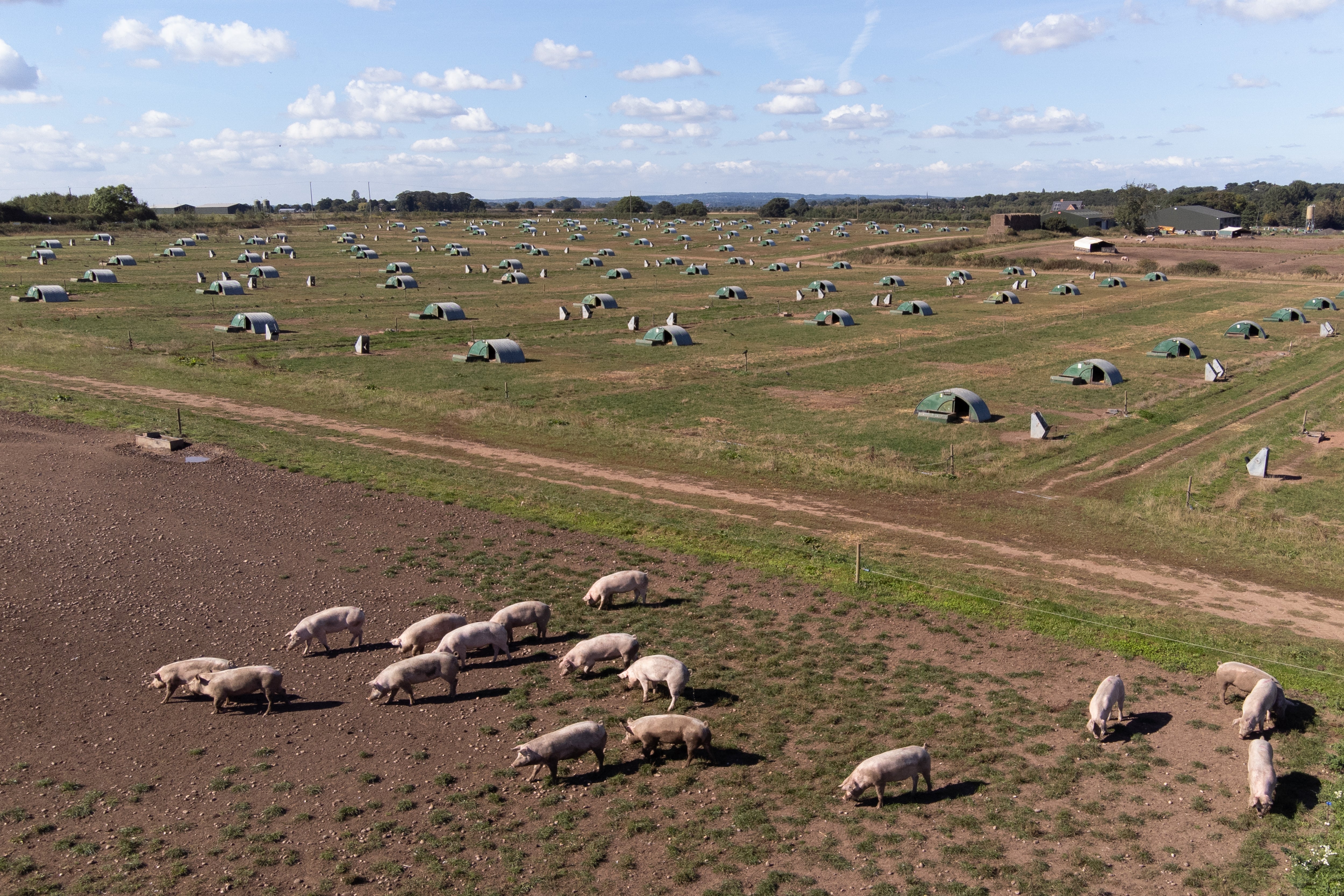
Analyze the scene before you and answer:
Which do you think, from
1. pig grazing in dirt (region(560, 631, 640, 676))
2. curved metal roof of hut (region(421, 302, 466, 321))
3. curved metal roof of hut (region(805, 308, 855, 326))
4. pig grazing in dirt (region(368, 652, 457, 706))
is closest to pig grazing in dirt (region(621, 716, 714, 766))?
pig grazing in dirt (region(560, 631, 640, 676))

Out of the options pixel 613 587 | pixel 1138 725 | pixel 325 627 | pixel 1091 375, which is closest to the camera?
pixel 1138 725

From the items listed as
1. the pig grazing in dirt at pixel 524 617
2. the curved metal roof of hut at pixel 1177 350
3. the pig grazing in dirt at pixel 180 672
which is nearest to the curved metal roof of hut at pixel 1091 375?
the curved metal roof of hut at pixel 1177 350

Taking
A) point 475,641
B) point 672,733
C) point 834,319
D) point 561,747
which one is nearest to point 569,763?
point 561,747

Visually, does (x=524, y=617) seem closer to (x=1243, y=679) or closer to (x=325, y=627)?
(x=325, y=627)

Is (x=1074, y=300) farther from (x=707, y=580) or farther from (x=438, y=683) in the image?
(x=438, y=683)

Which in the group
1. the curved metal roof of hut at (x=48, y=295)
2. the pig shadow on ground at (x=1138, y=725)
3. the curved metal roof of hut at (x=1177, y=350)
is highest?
the curved metal roof of hut at (x=48, y=295)

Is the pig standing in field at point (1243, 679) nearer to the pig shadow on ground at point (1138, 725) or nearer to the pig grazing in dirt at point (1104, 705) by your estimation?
the pig shadow on ground at point (1138, 725)
